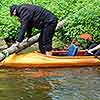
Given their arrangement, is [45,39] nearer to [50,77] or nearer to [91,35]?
[50,77]

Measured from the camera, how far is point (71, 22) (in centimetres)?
1240

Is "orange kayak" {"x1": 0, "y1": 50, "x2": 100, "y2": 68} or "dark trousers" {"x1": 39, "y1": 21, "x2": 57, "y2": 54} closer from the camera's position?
"orange kayak" {"x1": 0, "y1": 50, "x2": 100, "y2": 68}

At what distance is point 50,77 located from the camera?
9.32 meters

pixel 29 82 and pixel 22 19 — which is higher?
pixel 22 19

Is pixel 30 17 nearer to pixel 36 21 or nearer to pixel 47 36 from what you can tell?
pixel 36 21

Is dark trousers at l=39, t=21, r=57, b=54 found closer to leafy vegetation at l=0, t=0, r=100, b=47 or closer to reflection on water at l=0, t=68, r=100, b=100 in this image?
reflection on water at l=0, t=68, r=100, b=100

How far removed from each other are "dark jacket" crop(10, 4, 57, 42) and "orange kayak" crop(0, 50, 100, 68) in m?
0.47

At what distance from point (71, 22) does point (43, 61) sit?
9.05ft

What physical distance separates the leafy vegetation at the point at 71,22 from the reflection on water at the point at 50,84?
2371 mm

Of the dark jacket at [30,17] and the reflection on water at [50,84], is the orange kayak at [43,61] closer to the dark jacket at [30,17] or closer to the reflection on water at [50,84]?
the reflection on water at [50,84]

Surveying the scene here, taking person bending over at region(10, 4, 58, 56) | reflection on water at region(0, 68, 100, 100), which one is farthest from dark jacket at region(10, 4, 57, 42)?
reflection on water at region(0, 68, 100, 100)

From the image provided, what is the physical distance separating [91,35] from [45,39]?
7.04ft

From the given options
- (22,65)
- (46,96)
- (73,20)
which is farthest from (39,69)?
(73,20)

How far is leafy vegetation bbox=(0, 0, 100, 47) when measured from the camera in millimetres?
12258
